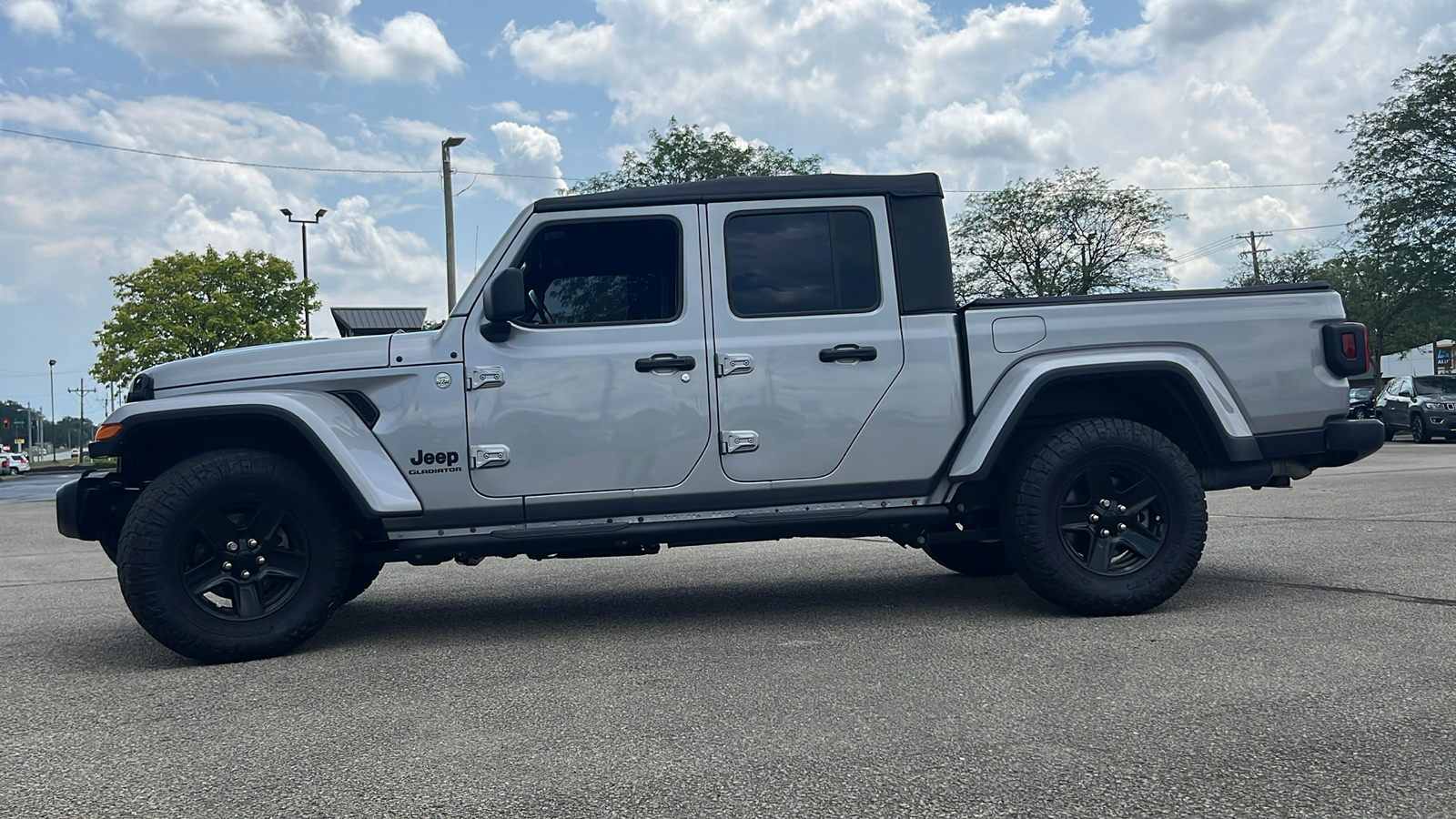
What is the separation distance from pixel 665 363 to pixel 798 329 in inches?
24.7

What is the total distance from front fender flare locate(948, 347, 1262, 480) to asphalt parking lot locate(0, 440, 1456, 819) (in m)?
0.73

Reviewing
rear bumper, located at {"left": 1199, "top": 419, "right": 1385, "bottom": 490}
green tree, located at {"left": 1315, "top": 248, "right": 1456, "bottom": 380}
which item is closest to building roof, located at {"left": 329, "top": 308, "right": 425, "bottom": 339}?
rear bumper, located at {"left": 1199, "top": 419, "right": 1385, "bottom": 490}

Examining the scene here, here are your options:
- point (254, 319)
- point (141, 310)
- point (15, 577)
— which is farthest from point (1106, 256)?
point (15, 577)

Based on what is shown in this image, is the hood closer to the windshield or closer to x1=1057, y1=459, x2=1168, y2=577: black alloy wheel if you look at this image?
x1=1057, y1=459, x2=1168, y2=577: black alloy wheel

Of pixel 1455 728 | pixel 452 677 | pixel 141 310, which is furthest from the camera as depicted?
pixel 141 310

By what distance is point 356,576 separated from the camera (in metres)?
5.76

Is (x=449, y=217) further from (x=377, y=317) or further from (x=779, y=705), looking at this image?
(x=779, y=705)

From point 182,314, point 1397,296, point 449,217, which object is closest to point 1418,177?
A: point 1397,296

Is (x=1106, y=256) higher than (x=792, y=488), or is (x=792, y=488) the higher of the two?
(x=1106, y=256)

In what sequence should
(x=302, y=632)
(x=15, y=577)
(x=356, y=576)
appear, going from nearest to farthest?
(x=302, y=632)
(x=356, y=576)
(x=15, y=577)

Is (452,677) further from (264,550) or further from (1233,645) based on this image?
(1233,645)

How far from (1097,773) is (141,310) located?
167ft

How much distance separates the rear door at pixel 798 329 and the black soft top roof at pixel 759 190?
0.05 meters

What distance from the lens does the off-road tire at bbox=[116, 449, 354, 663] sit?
4.74 meters
